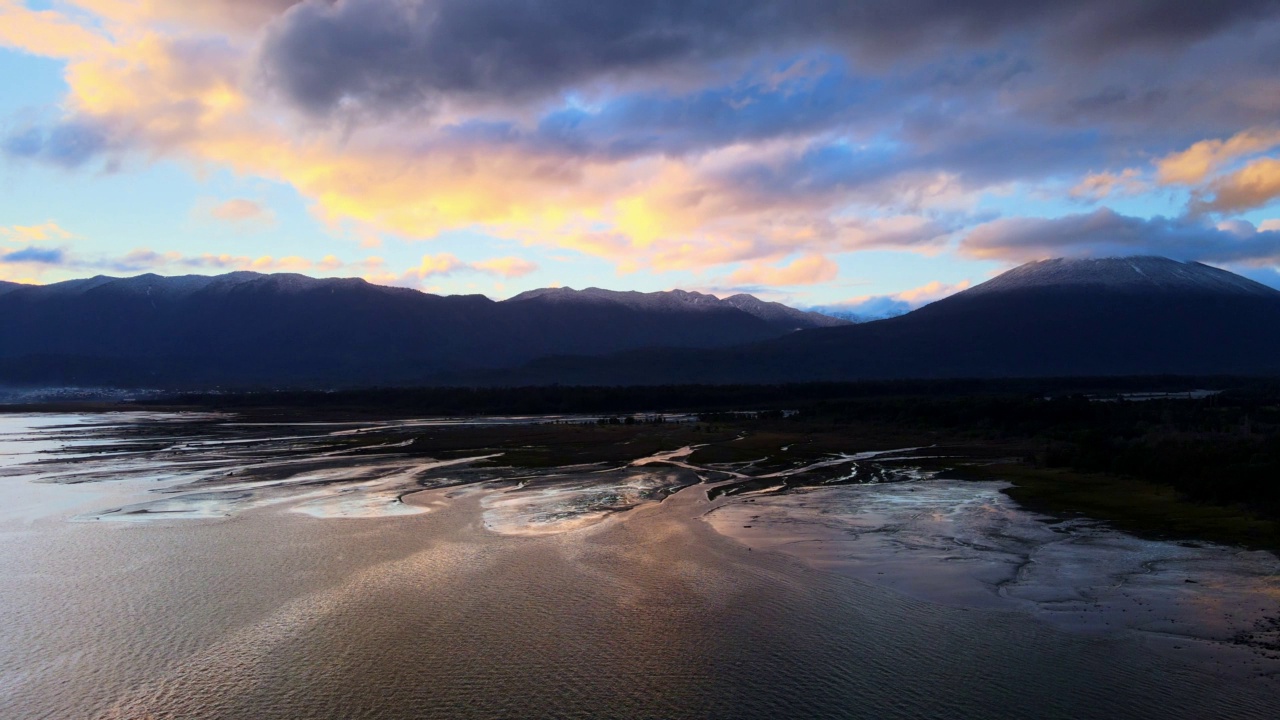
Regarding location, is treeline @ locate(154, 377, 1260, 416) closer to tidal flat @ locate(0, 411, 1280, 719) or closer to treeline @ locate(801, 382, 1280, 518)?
treeline @ locate(801, 382, 1280, 518)

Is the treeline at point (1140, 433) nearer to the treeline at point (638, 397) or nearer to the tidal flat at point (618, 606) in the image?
the tidal flat at point (618, 606)

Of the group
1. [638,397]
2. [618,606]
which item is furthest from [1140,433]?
[638,397]

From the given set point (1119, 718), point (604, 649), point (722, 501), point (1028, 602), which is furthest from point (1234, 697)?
point (722, 501)

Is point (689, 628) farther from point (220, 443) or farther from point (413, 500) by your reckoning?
point (220, 443)

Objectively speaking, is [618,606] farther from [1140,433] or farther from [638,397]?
[638,397]

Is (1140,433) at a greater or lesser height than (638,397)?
lesser

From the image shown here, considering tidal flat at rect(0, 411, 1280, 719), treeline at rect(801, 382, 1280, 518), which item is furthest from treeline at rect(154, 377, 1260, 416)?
tidal flat at rect(0, 411, 1280, 719)

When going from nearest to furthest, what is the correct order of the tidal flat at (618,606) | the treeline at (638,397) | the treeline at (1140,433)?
the tidal flat at (618,606), the treeline at (1140,433), the treeline at (638,397)

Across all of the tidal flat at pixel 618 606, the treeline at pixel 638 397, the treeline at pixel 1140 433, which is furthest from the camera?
the treeline at pixel 638 397

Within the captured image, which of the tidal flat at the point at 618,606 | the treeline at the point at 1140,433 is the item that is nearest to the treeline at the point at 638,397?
the treeline at the point at 1140,433
